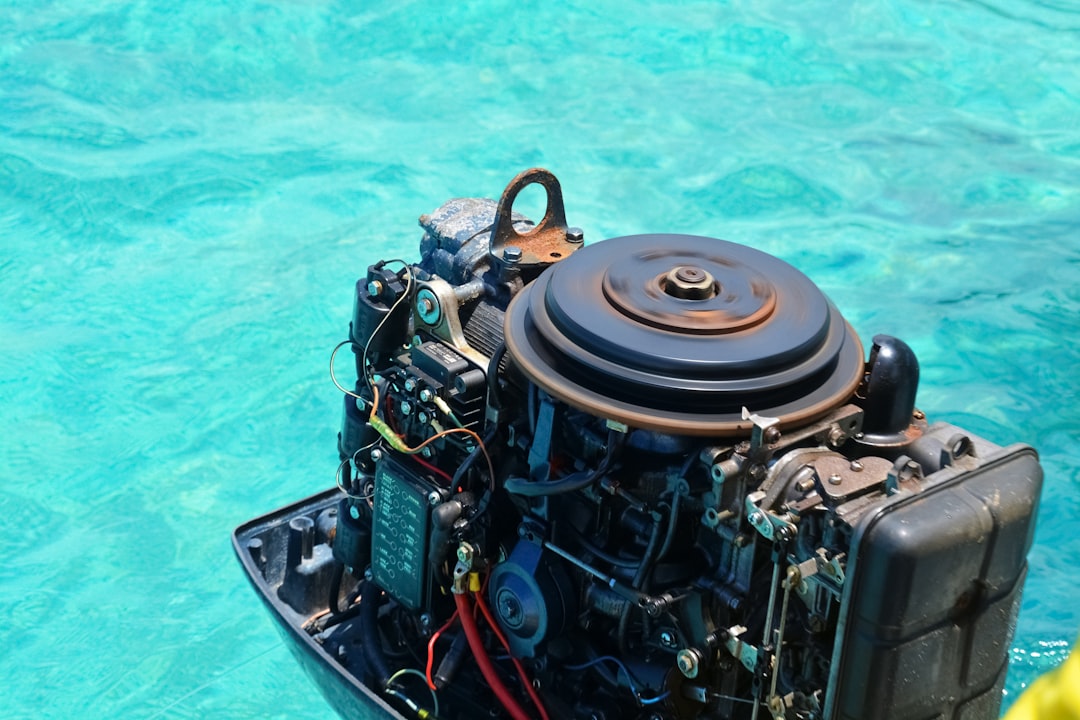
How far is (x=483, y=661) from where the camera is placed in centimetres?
447

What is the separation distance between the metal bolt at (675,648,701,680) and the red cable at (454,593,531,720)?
84 centimetres

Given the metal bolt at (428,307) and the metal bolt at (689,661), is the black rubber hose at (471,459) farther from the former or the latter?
the metal bolt at (689,661)

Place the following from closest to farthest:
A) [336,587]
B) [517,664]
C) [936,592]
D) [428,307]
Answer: [936,592] < [517,664] < [428,307] < [336,587]

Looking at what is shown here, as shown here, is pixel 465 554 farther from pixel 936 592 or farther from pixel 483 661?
pixel 936 592

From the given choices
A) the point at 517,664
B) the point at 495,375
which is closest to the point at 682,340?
the point at 495,375

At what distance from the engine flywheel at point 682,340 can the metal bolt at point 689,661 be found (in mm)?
710

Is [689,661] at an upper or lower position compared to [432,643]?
upper

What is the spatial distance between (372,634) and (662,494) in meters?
1.77

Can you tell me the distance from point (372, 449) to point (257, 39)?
827 centimetres

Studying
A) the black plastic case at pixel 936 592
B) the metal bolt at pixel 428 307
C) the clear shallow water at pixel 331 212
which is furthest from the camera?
the clear shallow water at pixel 331 212

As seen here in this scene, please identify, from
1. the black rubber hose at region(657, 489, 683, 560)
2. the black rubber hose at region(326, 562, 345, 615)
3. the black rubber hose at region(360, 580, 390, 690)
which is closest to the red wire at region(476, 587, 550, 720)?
the black rubber hose at region(360, 580, 390, 690)

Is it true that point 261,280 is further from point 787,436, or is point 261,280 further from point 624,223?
point 787,436

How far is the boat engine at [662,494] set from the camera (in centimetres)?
355

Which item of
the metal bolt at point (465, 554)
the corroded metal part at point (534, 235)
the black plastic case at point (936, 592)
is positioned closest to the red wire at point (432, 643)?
the metal bolt at point (465, 554)
